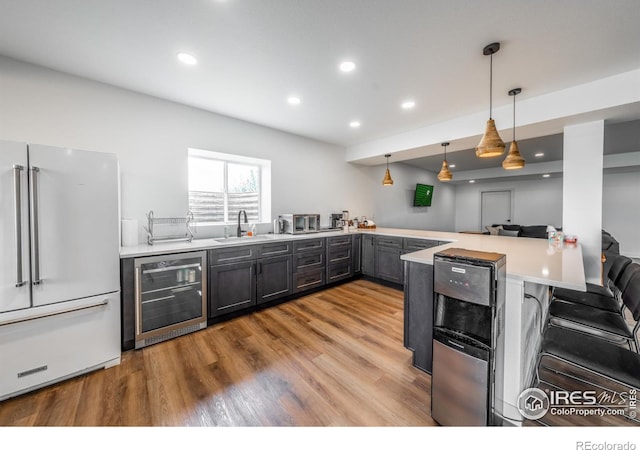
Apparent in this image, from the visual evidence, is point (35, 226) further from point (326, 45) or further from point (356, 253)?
point (356, 253)

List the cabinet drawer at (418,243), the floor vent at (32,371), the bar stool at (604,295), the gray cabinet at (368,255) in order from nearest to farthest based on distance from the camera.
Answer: the floor vent at (32,371), the bar stool at (604,295), the cabinet drawer at (418,243), the gray cabinet at (368,255)

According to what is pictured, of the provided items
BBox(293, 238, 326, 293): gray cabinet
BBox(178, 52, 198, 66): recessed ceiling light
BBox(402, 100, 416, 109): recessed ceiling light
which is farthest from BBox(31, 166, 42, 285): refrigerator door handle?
BBox(402, 100, 416, 109): recessed ceiling light

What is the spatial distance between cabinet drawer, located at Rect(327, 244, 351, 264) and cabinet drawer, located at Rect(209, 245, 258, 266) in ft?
4.43

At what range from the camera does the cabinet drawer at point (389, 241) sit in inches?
157

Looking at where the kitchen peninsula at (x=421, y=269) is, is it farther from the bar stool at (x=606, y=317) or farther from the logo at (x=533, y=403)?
the bar stool at (x=606, y=317)

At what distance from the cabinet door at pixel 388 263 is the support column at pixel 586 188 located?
2.17 m

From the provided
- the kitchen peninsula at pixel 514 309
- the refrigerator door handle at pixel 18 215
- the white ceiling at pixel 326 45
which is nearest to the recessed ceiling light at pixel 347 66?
the white ceiling at pixel 326 45

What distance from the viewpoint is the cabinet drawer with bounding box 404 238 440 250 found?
12.1 feet

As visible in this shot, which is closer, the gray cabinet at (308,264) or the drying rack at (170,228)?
the drying rack at (170,228)

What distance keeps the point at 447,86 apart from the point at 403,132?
1573 millimetres

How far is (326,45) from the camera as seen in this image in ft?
6.70
